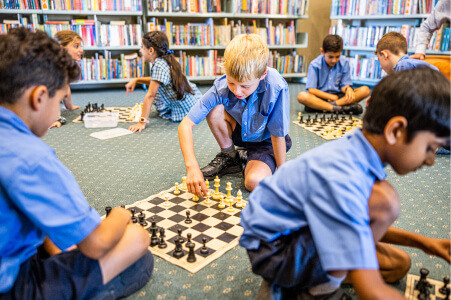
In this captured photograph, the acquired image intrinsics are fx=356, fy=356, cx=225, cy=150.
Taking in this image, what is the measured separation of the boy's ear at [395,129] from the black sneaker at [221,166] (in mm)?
1250

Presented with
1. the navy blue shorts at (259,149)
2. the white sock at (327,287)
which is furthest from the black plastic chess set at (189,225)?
the white sock at (327,287)

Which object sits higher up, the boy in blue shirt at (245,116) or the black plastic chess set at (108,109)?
the boy in blue shirt at (245,116)

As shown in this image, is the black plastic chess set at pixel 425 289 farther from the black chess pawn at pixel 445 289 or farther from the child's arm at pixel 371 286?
the child's arm at pixel 371 286

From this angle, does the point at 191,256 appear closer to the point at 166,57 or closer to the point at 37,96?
the point at 37,96

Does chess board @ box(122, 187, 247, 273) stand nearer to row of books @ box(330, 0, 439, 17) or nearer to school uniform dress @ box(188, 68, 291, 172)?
school uniform dress @ box(188, 68, 291, 172)

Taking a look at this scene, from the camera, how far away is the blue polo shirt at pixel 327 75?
11.5 ft

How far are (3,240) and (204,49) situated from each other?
474cm

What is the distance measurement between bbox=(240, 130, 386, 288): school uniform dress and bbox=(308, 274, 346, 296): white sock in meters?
0.01

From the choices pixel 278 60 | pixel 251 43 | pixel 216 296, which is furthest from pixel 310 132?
pixel 278 60

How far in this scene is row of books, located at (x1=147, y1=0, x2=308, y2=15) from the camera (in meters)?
4.59

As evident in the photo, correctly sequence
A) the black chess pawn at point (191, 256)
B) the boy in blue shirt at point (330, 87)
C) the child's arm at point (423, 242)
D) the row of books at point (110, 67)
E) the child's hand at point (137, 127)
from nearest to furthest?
the child's arm at point (423, 242) → the black chess pawn at point (191, 256) → the child's hand at point (137, 127) → the boy in blue shirt at point (330, 87) → the row of books at point (110, 67)

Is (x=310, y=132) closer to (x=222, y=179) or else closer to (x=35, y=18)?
(x=222, y=179)

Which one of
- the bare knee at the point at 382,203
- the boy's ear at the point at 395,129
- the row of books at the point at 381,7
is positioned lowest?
the bare knee at the point at 382,203

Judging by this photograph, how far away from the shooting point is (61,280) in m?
0.90
